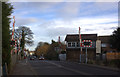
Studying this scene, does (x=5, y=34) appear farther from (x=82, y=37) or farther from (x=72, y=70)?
(x=82, y=37)

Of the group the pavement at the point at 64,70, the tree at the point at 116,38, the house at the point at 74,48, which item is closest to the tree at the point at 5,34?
the pavement at the point at 64,70

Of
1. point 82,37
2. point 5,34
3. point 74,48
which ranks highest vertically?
point 82,37

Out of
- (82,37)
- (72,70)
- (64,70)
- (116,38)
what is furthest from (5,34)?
(82,37)

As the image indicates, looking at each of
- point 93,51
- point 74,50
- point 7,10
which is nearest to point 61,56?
point 74,50

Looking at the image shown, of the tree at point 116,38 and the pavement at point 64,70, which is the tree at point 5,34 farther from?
the tree at point 116,38

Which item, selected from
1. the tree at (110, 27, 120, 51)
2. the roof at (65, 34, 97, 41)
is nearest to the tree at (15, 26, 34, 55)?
the roof at (65, 34, 97, 41)

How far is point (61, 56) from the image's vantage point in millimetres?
54562

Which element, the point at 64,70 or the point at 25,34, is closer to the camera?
the point at 64,70

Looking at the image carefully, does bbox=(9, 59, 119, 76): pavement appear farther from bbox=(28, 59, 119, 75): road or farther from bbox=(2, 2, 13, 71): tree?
bbox=(2, 2, 13, 71): tree

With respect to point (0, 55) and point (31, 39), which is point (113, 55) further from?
point (31, 39)

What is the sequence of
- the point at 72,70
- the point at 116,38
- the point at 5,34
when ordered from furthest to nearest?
the point at 116,38 < the point at 72,70 < the point at 5,34

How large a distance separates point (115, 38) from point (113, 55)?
15.5 feet

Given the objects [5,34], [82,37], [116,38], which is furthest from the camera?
[82,37]

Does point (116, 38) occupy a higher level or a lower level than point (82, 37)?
lower
